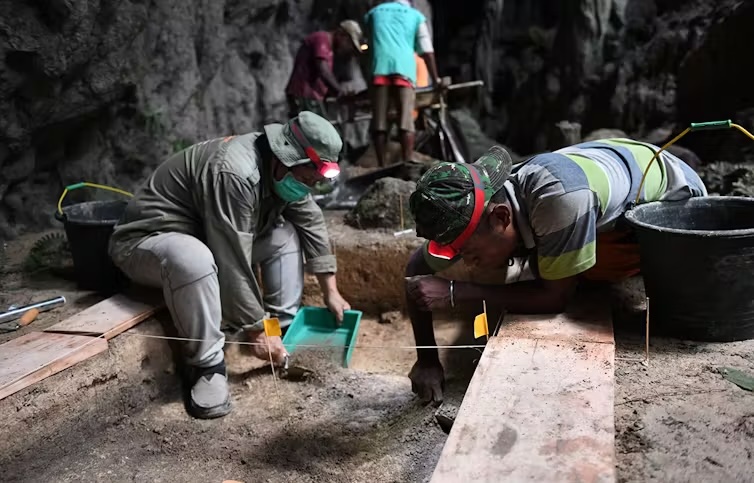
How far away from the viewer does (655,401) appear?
1745mm

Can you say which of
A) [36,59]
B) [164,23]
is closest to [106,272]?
[36,59]

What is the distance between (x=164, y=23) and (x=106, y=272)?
367 centimetres

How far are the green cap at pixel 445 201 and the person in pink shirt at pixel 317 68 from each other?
490 centimetres

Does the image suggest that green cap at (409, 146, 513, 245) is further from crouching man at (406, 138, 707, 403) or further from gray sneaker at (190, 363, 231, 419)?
gray sneaker at (190, 363, 231, 419)

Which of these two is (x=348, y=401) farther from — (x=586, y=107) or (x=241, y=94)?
(x=586, y=107)

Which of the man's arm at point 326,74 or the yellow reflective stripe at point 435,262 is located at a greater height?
the man's arm at point 326,74

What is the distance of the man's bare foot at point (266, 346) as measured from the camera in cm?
288

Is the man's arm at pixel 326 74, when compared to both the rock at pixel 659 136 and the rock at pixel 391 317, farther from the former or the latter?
the rock at pixel 659 136

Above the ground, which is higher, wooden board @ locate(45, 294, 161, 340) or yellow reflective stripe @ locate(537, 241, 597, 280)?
yellow reflective stripe @ locate(537, 241, 597, 280)

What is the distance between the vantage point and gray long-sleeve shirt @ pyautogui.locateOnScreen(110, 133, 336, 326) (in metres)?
2.74

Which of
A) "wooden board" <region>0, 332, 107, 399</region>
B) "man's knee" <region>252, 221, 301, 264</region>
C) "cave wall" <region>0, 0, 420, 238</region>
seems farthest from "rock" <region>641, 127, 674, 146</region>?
"wooden board" <region>0, 332, 107, 399</region>

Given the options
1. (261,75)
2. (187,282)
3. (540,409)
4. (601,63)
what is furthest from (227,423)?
(601,63)

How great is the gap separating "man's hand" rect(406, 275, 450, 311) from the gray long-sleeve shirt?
33.9 inches

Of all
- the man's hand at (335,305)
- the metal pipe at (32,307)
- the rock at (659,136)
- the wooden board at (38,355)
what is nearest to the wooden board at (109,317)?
the wooden board at (38,355)
